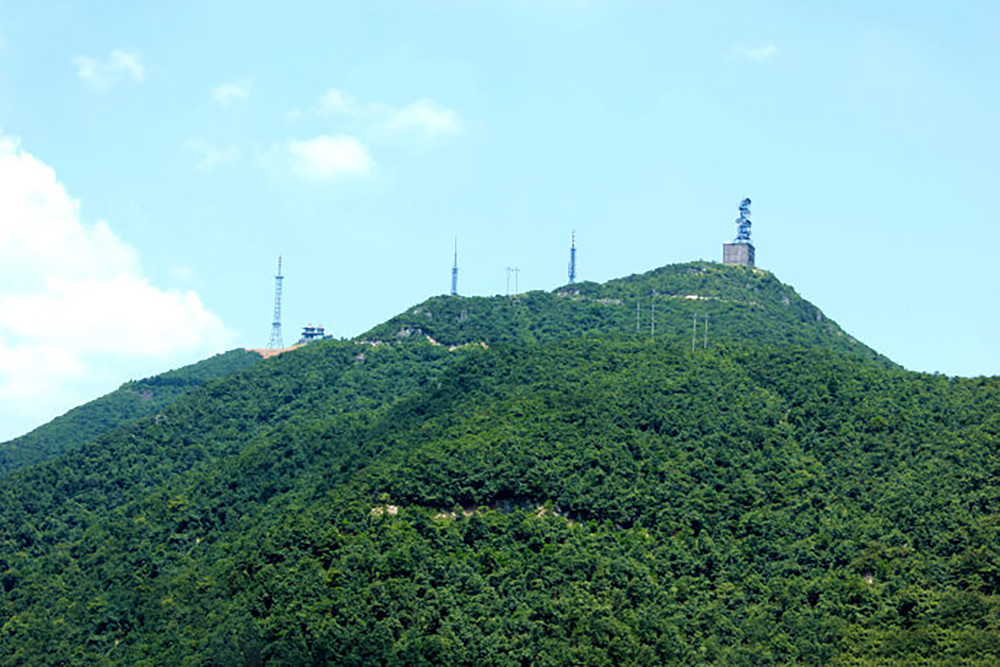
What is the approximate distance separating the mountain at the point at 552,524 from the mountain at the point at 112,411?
2573 cm

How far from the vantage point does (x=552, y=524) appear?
84.3 meters

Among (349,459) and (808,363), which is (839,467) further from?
(349,459)

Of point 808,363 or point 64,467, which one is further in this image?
point 64,467

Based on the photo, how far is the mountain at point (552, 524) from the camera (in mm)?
75438

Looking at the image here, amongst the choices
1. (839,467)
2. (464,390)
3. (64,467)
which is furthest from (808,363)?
(64,467)

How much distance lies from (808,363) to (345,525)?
44685mm

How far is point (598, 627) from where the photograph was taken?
74.4 meters

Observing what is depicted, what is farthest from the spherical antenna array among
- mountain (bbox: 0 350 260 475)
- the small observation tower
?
mountain (bbox: 0 350 260 475)

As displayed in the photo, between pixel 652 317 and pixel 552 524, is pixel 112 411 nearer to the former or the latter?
pixel 652 317

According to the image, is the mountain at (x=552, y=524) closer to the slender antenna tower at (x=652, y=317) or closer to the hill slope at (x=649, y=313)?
the slender antenna tower at (x=652, y=317)

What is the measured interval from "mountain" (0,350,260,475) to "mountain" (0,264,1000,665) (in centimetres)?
2573

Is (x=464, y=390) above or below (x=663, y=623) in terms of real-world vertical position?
above

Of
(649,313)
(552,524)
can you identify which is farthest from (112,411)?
(552,524)

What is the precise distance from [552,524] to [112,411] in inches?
3536
